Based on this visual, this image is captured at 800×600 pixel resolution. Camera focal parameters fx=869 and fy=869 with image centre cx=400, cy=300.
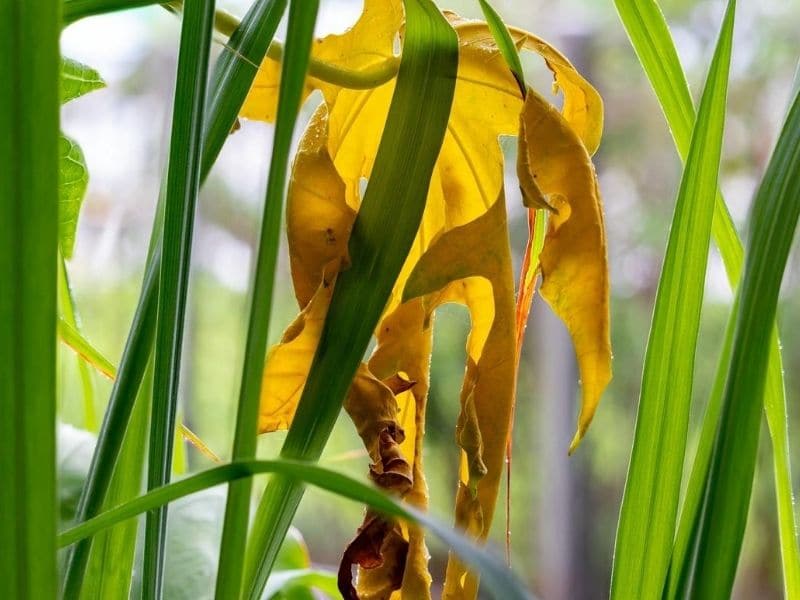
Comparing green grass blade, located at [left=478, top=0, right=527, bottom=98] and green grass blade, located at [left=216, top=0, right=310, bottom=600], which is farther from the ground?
green grass blade, located at [left=478, top=0, right=527, bottom=98]

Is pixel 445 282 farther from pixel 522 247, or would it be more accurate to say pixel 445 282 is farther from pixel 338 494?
pixel 522 247

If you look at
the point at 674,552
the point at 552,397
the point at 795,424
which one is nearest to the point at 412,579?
the point at 674,552

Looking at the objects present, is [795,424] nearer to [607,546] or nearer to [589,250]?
[607,546]

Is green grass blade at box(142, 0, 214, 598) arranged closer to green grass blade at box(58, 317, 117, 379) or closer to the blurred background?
green grass blade at box(58, 317, 117, 379)

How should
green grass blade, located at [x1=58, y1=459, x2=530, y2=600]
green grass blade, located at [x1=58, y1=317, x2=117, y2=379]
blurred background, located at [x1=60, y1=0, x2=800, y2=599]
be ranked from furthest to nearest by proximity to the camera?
blurred background, located at [x1=60, y1=0, x2=800, y2=599] < green grass blade, located at [x1=58, y1=317, x2=117, y2=379] < green grass blade, located at [x1=58, y1=459, x2=530, y2=600]

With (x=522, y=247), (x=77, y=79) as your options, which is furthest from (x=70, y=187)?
(x=522, y=247)

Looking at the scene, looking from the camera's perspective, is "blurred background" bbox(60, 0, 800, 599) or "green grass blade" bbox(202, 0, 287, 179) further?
"blurred background" bbox(60, 0, 800, 599)

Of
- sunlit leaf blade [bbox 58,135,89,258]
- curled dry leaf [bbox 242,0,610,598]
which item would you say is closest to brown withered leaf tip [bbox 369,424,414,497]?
curled dry leaf [bbox 242,0,610,598]
